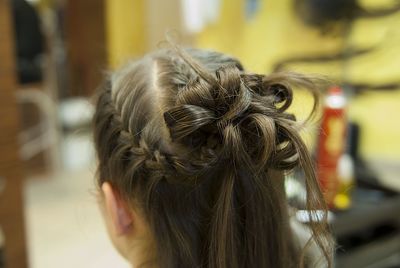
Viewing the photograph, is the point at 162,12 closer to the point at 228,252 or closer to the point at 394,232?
the point at 394,232

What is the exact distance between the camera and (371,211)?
0.99 metres

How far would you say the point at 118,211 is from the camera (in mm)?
583

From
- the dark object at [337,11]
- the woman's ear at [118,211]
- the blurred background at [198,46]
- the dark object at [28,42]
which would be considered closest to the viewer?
the woman's ear at [118,211]

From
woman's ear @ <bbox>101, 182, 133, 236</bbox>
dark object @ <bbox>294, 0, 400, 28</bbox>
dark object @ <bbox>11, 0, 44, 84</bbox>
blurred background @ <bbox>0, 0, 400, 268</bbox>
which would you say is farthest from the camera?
dark object @ <bbox>11, 0, 44, 84</bbox>

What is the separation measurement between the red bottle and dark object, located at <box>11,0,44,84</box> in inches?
45.9

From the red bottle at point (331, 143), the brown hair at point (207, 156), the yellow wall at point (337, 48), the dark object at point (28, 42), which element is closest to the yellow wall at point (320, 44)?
the yellow wall at point (337, 48)

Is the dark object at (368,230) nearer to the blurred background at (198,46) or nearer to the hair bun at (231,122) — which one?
the blurred background at (198,46)

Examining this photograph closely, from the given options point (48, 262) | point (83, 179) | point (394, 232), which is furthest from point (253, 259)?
point (83, 179)

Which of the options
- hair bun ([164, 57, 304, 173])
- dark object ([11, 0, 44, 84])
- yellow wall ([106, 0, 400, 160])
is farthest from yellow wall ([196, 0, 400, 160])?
hair bun ([164, 57, 304, 173])

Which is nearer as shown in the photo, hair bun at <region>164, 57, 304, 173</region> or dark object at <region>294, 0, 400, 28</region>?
hair bun at <region>164, 57, 304, 173</region>

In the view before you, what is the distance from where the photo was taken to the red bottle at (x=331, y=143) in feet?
3.10

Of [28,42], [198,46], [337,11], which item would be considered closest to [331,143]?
[337,11]

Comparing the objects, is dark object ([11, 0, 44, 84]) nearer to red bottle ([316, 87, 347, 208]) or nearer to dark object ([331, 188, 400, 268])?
red bottle ([316, 87, 347, 208])

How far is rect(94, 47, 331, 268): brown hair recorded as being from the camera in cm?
48
